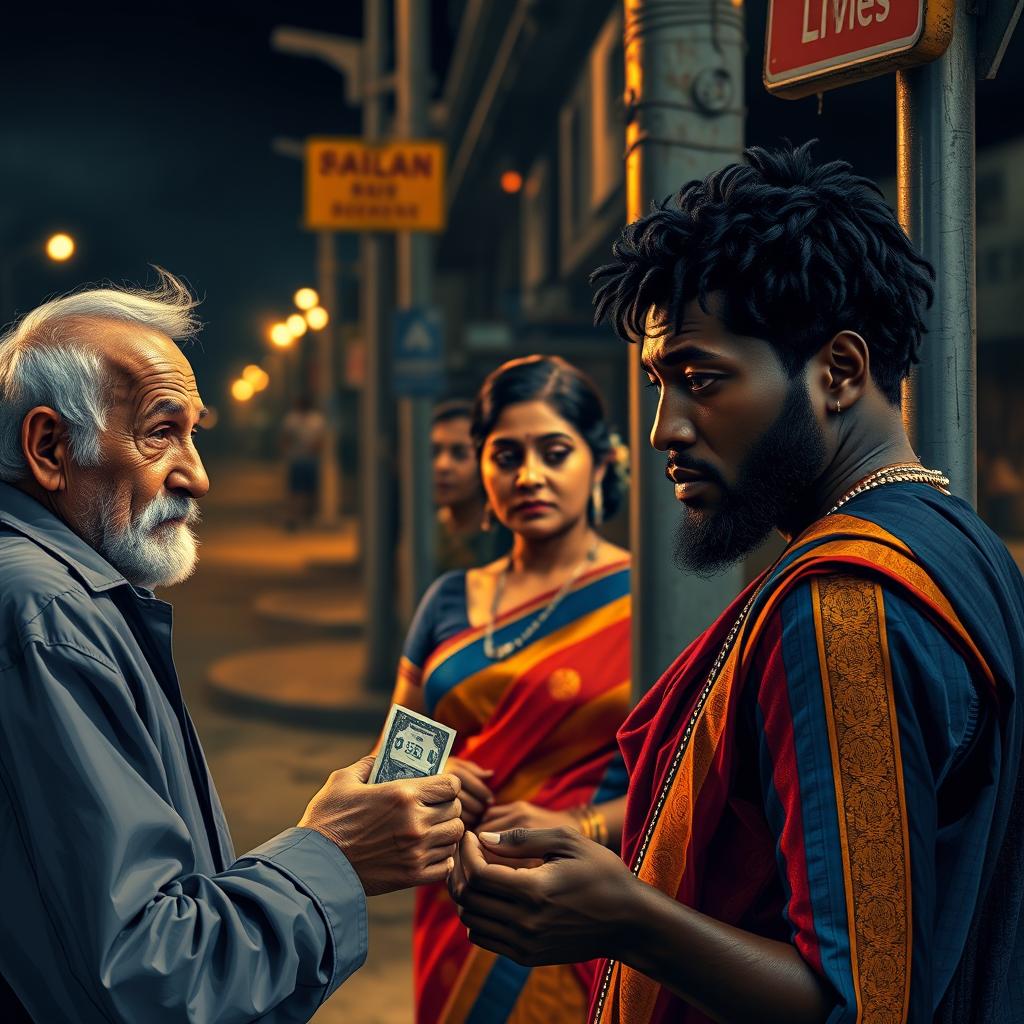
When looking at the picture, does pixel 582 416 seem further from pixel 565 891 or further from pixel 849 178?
pixel 565 891

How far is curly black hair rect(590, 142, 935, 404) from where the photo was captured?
5.58ft

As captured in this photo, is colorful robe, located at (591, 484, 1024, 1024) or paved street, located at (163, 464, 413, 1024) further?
paved street, located at (163, 464, 413, 1024)

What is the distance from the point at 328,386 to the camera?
22.5 meters

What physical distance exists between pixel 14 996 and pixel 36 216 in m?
64.5

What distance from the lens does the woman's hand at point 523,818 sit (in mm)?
3086

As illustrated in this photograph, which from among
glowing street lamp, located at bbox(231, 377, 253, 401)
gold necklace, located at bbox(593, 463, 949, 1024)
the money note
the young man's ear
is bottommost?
the money note

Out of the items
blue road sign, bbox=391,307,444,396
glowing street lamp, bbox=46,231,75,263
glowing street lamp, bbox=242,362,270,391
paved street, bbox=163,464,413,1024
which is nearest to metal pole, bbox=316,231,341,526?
paved street, bbox=163,464,413,1024

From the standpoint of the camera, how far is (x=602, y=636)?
3.42 meters

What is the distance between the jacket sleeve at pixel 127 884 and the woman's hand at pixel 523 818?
123cm

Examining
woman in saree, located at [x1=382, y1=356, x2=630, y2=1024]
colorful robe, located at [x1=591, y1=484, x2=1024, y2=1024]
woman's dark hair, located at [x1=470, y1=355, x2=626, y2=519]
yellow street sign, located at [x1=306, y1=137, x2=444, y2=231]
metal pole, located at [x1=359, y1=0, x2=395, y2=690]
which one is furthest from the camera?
metal pole, located at [x1=359, y1=0, x2=395, y2=690]

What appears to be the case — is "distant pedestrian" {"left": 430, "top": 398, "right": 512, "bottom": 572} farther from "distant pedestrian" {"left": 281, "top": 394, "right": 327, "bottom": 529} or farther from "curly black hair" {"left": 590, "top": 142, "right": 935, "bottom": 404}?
"distant pedestrian" {"left": 281, "top": 394, "right": 327, "bottom": 529}

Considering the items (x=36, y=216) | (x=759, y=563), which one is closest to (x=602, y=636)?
(x=759, y=563)

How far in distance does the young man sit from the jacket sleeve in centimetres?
27

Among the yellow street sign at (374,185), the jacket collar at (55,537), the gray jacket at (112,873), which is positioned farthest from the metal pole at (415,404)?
the gray jacket at (112,873)
